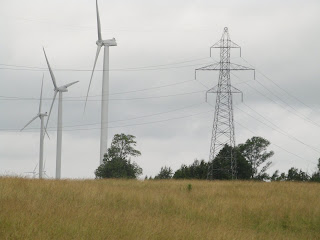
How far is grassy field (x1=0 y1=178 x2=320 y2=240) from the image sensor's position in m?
18.4

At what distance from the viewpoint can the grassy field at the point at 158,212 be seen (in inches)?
725

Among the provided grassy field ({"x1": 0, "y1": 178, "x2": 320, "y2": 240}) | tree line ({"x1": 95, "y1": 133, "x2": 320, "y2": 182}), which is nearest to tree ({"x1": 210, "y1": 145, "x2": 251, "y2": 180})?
tree line ({"x1": 95, "y1": 133, "x2": 320, "y2": 182})

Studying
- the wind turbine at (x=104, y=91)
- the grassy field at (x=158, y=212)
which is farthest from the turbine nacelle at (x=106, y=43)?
the grassy field at (x=158, y=212)

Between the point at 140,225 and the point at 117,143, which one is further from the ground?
the point at 117,143

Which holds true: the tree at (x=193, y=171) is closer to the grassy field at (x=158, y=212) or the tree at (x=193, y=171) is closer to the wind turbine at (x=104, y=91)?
the wind turbine at (x=104, y=91)

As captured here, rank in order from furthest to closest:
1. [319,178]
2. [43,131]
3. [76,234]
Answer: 1. [43,131]
2. [319,178]
3. [76,234]

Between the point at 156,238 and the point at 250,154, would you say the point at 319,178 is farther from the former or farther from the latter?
the point at 250,154

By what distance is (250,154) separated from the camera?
128 m

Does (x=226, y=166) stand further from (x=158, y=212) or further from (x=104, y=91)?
(x=158, y=212)

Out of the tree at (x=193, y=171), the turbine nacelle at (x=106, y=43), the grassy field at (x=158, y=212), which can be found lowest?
the grassy field at (x=158, y=212)

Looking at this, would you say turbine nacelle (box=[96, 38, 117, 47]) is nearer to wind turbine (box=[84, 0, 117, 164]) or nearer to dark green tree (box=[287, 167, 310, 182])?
wind turbine (box=[84, 0, 117, 164])

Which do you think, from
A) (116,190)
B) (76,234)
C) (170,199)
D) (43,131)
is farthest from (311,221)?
(43,131)

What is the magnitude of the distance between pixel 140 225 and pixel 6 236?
198 inches

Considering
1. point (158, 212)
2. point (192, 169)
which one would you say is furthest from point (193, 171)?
point (158, 212)
